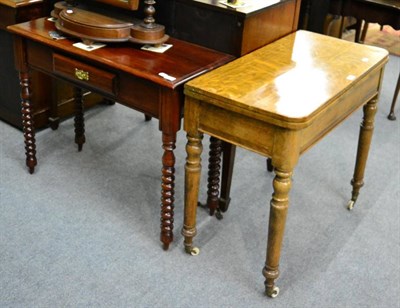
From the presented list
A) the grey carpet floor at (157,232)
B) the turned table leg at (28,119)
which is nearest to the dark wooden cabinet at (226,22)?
the turned table leg at (28,119)

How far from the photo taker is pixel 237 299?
228cm

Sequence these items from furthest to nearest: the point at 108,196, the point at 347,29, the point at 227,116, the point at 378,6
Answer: the point at 347,29 < the point at 378,6 < the point at 108,196 < the point at 227,116

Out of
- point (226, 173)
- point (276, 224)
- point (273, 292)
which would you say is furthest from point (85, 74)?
point (273, 292)

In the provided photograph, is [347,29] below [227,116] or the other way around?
below

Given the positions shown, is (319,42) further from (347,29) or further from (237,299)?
(347,29)

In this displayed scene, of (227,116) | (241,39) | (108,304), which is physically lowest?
(108,304)

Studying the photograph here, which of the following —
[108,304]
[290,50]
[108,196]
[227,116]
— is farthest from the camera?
[108,196]

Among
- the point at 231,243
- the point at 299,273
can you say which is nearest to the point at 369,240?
the point at 299,273

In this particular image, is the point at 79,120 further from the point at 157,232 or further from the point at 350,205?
the point at 350,205

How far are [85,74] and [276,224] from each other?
Result: 95 centimetres

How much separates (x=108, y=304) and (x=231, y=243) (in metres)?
0.63

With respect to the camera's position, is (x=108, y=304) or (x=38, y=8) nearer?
(x=108, y=304)

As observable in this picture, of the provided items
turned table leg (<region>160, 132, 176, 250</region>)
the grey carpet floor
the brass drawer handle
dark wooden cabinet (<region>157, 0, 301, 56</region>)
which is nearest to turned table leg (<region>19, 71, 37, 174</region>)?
the grey carpet floor

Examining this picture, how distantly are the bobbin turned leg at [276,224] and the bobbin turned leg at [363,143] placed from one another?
0.72 meters
